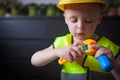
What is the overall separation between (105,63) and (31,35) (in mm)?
1224

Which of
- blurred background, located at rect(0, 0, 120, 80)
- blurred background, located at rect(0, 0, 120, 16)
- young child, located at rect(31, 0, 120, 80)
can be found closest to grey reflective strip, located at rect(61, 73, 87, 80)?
young child, located at rect(31, 0, 120, 80)

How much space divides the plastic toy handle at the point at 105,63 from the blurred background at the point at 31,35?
111cm

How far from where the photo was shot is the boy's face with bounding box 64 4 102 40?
48 cm

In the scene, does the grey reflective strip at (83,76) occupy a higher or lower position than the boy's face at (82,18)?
lower

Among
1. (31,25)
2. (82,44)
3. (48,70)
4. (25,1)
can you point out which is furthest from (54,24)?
(82,44)

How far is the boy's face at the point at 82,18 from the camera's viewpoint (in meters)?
0.48

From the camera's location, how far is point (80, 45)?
45 centimetres

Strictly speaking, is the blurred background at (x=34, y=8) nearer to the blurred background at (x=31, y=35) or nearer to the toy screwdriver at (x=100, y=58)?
the blurred background at (x=31, y=35)

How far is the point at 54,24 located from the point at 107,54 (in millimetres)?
1115

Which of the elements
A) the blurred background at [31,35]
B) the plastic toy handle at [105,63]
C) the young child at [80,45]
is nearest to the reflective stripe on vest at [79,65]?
the young child at [80,45]

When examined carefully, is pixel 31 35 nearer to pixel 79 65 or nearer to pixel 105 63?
pixel 79 65

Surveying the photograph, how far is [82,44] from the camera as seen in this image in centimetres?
45

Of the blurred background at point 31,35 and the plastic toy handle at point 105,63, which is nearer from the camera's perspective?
the plastic toy handle at point 105,63

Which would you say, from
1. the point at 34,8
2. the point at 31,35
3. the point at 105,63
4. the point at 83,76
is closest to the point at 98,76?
the point at 83,76
